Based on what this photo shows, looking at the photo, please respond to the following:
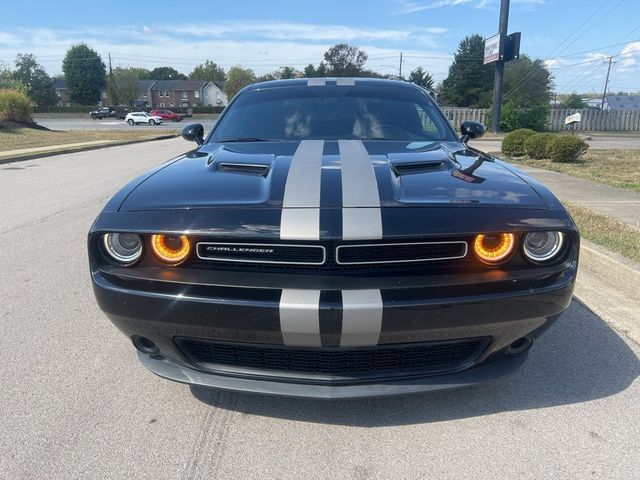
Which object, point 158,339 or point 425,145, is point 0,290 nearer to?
point 158,339

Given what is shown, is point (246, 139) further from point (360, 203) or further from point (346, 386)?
point (346, 386)

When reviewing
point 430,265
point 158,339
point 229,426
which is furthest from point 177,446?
point 430,265

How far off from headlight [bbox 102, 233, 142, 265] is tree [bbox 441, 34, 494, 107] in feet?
182

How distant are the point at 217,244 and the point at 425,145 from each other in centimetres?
156

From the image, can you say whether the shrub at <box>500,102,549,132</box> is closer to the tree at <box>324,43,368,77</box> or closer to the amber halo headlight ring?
the amber halo headlight ring

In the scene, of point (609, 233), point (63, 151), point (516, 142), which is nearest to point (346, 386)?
point (609, 233)

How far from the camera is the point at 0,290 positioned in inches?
152

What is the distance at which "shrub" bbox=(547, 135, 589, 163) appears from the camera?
11.5 m

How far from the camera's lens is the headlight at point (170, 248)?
6.59 feet

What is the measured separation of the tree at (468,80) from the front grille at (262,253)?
55333 millimetres

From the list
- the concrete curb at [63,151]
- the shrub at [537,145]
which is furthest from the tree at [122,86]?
the shrub at [537,145]

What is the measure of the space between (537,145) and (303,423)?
11.9m

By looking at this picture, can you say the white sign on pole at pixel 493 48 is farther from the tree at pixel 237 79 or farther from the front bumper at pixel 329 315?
the tree at pixel 237 79

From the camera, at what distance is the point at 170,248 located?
2.03m
